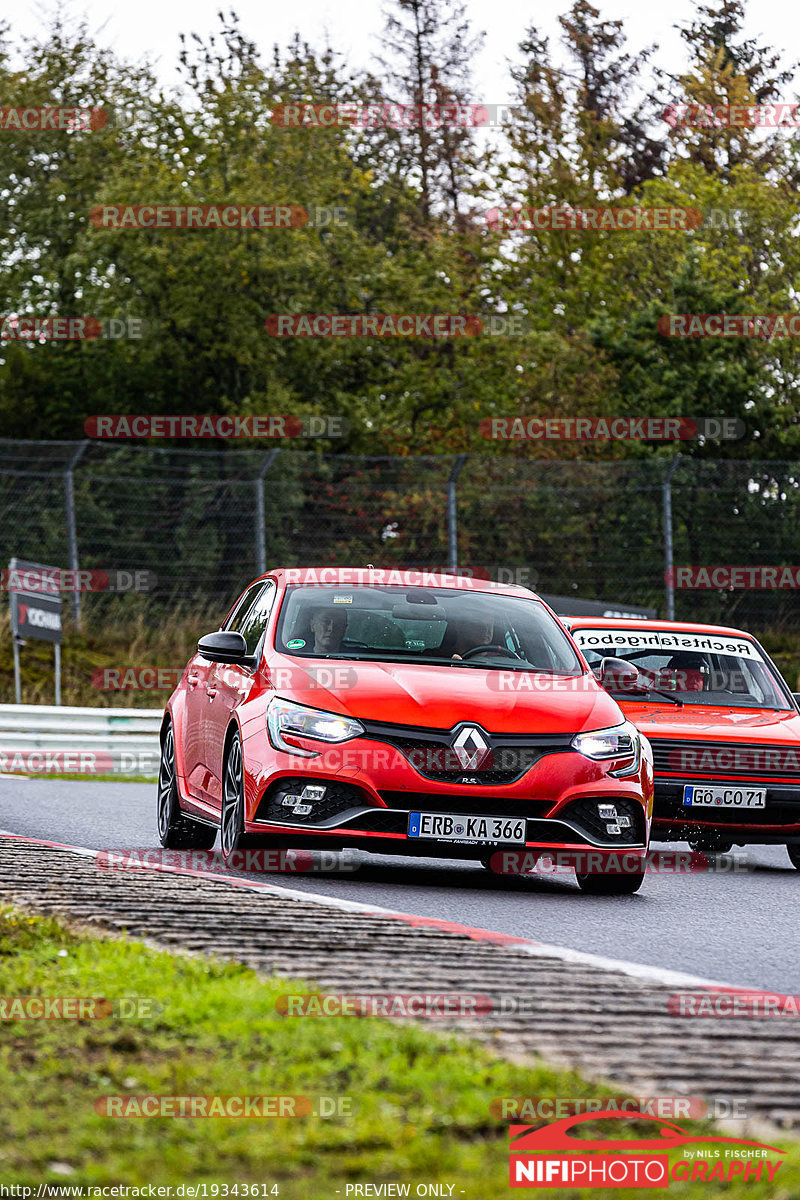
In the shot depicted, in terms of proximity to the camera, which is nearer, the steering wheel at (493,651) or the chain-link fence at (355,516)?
the steering wheel at (493,651)

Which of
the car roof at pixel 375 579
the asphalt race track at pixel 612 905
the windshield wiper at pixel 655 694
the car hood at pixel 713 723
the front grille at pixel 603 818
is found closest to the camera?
the asphalt race track at pixel 612 905

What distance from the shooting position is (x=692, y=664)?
44.2 feet

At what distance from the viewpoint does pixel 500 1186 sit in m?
3.50

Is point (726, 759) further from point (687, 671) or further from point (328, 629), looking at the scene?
point (328, 629)

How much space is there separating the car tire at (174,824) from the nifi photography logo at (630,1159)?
23.9 ft

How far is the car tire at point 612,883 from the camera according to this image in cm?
966

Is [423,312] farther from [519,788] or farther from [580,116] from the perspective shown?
[519,788]

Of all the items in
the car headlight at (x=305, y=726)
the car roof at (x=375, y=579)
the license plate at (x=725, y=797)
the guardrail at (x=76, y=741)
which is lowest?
the guardrail at (x=76, y=741)

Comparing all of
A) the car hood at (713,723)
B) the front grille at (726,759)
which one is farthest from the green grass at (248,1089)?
the car hood at (713,723)

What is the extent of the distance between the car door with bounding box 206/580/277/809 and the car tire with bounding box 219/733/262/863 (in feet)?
0.66

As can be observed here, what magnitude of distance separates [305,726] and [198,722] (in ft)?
5.79

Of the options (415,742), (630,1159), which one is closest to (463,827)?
(415,742)

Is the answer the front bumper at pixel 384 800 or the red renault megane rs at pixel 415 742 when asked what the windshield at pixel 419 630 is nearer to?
the red renault megane rs at pixel 415 742

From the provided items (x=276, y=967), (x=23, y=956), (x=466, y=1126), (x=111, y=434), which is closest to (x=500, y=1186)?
(x=466, y=1126)
